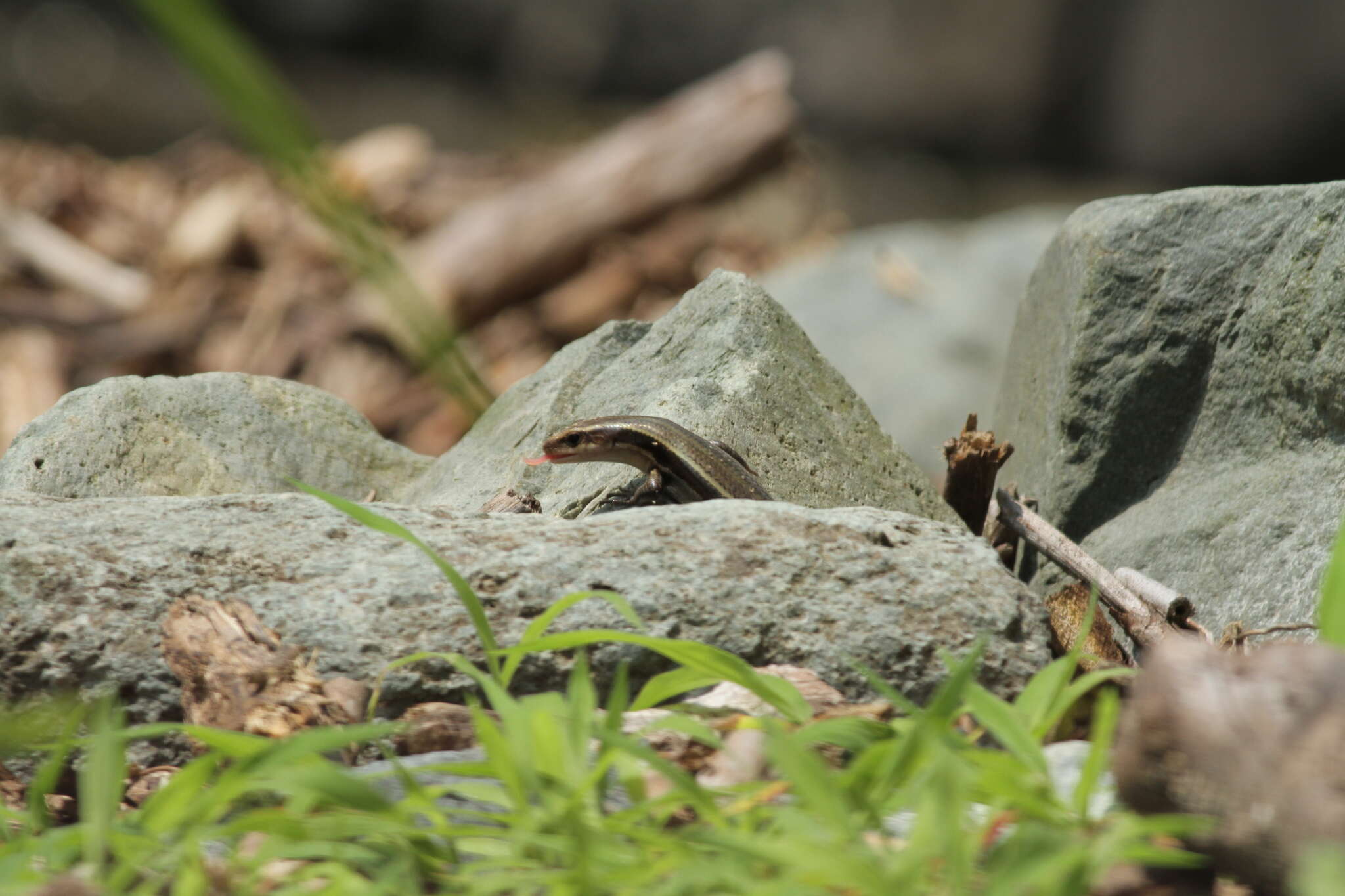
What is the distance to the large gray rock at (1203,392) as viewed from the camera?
11.0ft

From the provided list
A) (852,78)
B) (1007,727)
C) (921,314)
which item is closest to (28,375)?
(921,314)

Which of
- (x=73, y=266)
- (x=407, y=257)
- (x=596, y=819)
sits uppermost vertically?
(x=73, y=266)

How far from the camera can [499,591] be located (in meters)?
2.68

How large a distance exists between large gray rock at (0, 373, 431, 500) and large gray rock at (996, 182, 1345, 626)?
2432 millimetres

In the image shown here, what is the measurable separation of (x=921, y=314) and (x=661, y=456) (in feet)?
16.7

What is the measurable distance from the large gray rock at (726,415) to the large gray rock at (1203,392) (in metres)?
0.56

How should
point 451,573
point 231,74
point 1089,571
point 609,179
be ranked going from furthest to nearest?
1. point 609,179
2. point 1089,571
3. point 451,573
4. point 231,74

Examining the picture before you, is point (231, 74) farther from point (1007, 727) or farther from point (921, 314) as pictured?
point (921, 314)

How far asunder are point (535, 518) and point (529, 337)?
21.9 feet

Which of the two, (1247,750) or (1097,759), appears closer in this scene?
(1247,750)

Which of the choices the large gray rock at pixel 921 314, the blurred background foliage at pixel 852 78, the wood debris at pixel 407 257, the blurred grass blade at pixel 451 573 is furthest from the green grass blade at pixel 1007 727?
the blurred background foliage at pixel 852 78

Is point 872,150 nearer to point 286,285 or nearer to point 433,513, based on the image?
point 286,285

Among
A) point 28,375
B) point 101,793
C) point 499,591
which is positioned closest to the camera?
point 101,793

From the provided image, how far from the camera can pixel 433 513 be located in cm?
291
